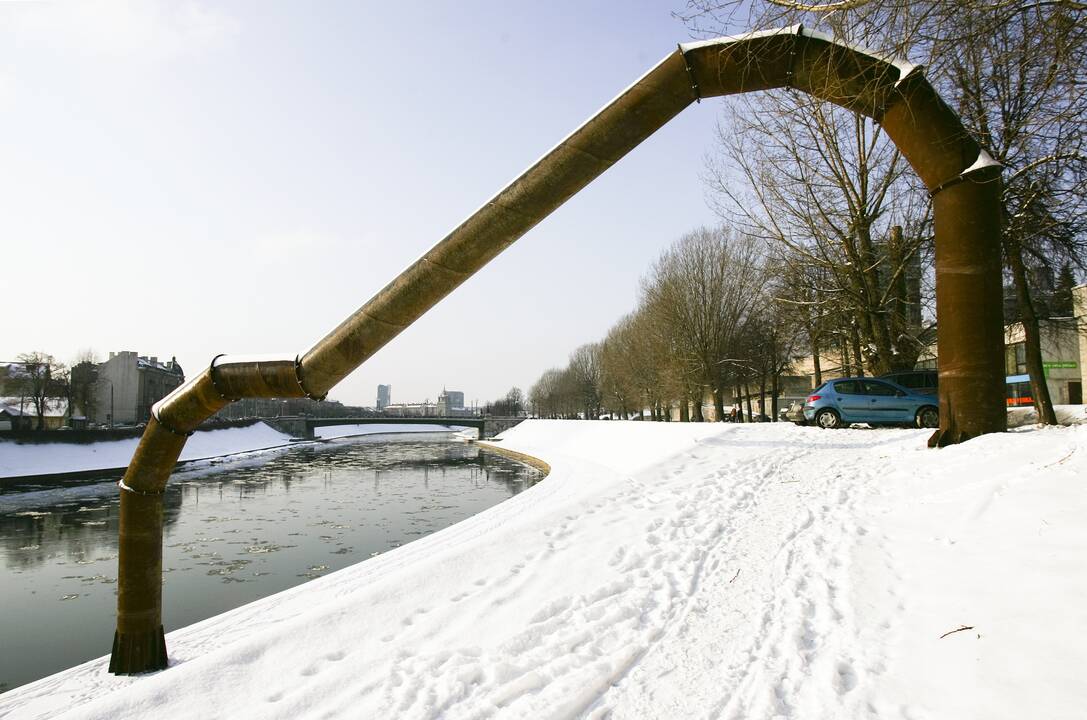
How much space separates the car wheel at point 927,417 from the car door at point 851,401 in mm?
1261

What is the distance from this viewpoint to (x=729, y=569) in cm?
580

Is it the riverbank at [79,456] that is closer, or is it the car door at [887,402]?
the car door at [887,402]

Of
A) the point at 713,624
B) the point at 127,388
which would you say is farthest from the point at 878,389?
the point at 127,388

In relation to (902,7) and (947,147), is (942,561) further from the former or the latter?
(947,147)

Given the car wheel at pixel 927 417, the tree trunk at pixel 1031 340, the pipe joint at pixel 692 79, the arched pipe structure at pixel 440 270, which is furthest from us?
the car wheel at pixel 927 417

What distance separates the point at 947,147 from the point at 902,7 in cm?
486

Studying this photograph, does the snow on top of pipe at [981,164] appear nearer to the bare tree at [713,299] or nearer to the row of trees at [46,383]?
the bare tree at [713,299]

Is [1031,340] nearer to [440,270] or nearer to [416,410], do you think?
[440,270]

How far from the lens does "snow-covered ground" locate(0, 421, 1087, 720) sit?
352 cm

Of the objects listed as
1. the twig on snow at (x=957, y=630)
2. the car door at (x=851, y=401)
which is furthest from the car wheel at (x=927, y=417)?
the twig on snow at (x=957, y=630)

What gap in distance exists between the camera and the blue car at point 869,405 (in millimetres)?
16438

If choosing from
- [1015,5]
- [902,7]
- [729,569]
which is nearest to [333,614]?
[729,569]

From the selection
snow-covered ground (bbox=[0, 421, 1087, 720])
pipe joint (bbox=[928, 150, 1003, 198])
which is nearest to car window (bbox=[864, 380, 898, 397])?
Answer: pipe joint (bbox=[928, 150, 1003, 198])

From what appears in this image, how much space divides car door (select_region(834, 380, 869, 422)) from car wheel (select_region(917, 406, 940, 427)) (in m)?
1.26
